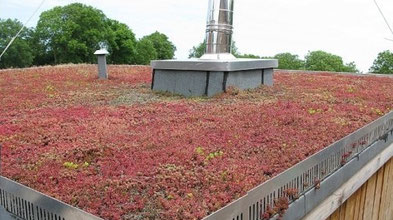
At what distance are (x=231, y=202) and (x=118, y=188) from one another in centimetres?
58

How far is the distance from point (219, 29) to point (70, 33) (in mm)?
18529

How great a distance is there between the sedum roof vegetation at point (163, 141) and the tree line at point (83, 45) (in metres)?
14.4

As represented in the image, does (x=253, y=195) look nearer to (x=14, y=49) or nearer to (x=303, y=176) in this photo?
(x=303, y=176)

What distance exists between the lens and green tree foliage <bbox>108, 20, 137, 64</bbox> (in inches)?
973

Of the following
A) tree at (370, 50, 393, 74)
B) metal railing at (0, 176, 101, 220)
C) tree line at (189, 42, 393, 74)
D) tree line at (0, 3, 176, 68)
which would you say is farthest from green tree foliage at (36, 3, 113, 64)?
metal railing at (0, 176, 101, 220)

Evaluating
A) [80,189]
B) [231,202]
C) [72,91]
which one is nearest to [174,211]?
[231,202]

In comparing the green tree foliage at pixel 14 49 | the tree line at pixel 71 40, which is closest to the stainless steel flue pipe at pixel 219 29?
the green tree foliage at pixel 14 49

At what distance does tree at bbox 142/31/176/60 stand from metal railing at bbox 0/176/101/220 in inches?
939

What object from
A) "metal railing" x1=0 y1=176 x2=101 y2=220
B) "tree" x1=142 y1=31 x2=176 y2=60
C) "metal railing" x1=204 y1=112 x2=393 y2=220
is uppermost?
"tree" x1=142 y1=31 x2=176 y2=60

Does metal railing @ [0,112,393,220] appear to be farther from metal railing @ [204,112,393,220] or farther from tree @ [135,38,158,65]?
tree @ [135,38,158,65]

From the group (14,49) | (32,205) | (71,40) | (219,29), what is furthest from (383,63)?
(32,205)

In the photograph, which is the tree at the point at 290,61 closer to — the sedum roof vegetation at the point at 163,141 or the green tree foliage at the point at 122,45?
the green tree foliage at the point at 122,45

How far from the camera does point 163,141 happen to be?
270 cm

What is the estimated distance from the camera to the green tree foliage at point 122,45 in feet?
81.1
